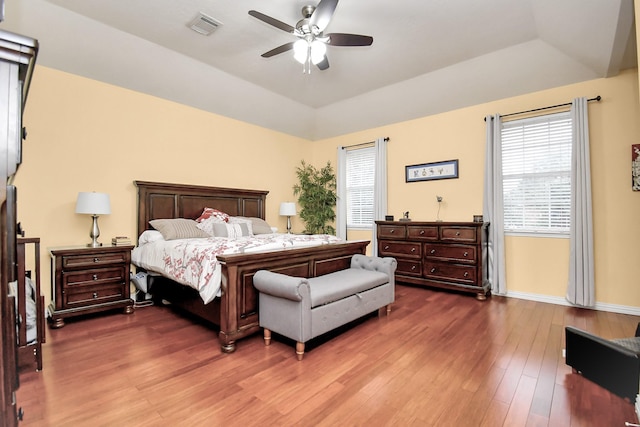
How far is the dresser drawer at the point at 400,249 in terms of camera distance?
458cm

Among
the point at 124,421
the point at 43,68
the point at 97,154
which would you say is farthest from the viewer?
the point at 97,154

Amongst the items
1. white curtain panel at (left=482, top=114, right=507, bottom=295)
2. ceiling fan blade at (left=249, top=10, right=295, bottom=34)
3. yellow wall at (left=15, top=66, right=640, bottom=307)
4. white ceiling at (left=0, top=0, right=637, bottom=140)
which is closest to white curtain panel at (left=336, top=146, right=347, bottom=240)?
yellow wall at (left=15, top=66, right=640, bottom=307)

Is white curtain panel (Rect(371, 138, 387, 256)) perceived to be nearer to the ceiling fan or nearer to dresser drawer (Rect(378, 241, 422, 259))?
dresser drawer (Rect(378, 241, 422, 259))

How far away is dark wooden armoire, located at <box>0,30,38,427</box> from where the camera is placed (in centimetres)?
73

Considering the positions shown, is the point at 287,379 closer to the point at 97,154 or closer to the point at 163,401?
the point at 163,401

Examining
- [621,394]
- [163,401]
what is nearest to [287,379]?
[163,401]

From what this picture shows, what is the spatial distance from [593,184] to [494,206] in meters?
1.07

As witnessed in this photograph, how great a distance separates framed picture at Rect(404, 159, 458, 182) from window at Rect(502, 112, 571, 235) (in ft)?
2.32

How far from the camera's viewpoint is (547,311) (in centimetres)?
354

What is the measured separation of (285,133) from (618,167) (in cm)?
501

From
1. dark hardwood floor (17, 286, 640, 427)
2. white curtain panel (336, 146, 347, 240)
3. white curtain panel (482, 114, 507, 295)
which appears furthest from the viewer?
white curtain panel (336, 146, 347, 240)

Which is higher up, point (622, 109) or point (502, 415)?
point (622, 109)

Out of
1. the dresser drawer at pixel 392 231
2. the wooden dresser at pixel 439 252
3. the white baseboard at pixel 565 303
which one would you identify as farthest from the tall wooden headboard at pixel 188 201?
the white baseboard at pixel 565 303

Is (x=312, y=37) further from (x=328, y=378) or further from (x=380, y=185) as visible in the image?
(x=380, y=185)
